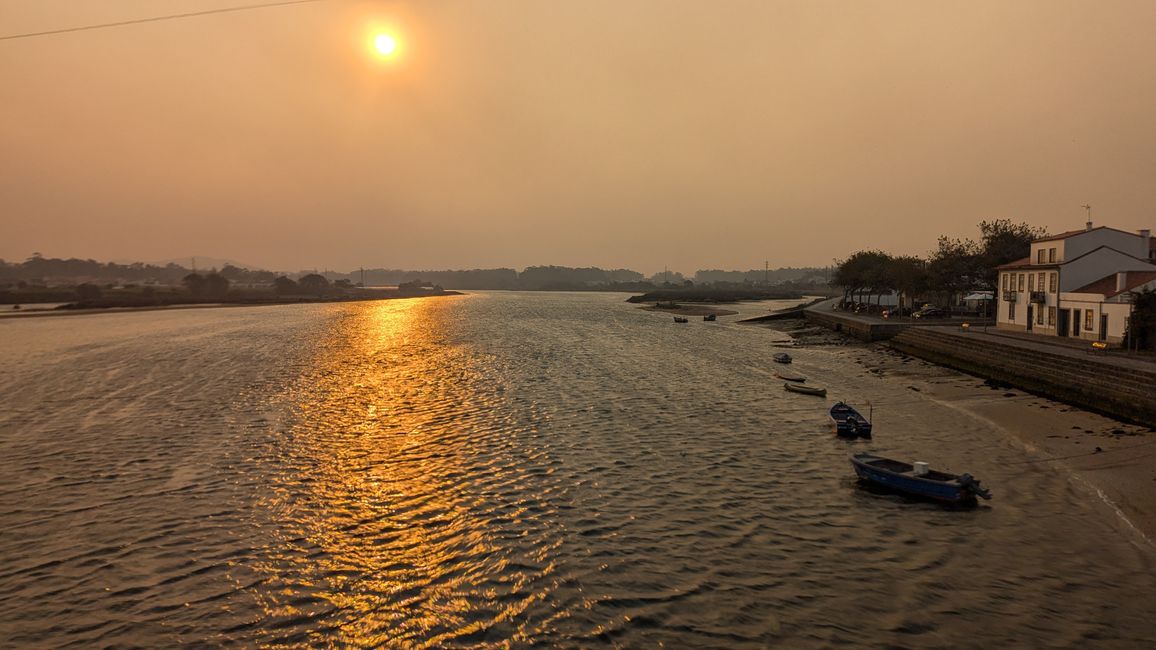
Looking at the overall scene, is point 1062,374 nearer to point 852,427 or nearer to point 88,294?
point 852,427

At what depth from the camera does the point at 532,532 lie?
62.3 feet

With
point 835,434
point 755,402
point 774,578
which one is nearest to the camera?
point 774,578

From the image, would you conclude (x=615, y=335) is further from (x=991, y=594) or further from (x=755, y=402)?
(x=991, y=594)

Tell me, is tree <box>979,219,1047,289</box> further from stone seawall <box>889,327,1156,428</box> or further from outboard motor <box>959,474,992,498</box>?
outboard motor <box>959,474,992,498</box>

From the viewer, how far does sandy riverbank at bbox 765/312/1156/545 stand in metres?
21.3

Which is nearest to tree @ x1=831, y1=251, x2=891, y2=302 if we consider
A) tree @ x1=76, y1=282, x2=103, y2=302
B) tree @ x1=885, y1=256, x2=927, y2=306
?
tree @ x1=885, y1=256, x2=927, y2=306

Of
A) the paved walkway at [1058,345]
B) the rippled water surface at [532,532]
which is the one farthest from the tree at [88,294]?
the paved walkway at [1058,345]

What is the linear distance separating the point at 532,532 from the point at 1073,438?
89.8ft

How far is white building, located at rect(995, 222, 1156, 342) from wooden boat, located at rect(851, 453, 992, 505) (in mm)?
34898

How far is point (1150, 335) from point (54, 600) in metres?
59.8

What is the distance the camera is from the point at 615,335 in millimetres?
97312

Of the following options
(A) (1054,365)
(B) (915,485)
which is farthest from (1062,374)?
(B) (915,485)

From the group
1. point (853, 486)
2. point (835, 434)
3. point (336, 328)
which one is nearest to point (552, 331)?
point (336, 328)

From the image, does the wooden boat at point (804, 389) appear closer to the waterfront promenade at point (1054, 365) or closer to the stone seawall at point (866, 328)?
the waterfront promenade at point (1054, 365)
